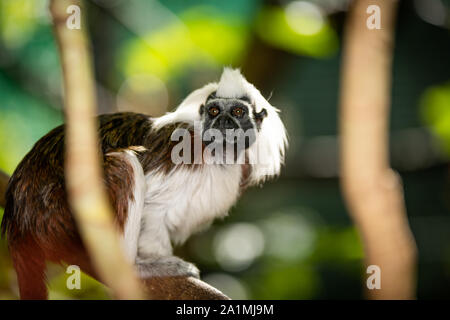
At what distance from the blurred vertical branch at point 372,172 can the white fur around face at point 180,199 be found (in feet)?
2.01

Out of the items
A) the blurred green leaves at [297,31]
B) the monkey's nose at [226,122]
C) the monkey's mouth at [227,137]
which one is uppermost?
the blurred green leaves at [297,31]

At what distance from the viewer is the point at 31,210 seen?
1543 mm

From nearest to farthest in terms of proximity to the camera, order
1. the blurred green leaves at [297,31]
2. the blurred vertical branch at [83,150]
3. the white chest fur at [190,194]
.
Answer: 1. the blurred vertical branch at [83,150]
2. the white chest fur at [190,194]
3. the blurred green leaves at [297,31]

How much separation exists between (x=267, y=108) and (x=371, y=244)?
0.84 metres

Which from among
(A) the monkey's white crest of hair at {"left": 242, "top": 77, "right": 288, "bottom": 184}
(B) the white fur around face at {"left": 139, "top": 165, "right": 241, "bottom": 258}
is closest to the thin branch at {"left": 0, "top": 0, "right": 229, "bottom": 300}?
(B) the white fur around face at {"left": 139, "top": 165, "right": 241, "bottom": 258}

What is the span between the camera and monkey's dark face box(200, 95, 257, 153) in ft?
5.65

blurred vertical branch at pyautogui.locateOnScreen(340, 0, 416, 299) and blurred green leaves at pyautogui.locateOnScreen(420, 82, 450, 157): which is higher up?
blurred green leaves at pyautogui.locateOnScreen(420, 82, 450, 157)

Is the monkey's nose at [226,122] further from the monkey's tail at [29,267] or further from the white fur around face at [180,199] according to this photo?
the monkey's tail at [29,267]

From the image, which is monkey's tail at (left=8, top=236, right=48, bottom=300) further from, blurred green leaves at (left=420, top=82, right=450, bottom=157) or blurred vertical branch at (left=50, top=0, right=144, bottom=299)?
blurred green leaves at (left=420, top=82, right=450, bottom=157)

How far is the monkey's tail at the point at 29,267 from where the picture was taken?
1522mm

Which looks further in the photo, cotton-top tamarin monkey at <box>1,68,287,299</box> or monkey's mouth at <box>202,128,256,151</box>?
monkey's mouth at <box>202,128,256,151</box>

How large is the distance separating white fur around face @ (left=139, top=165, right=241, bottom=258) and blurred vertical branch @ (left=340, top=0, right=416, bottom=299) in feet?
2.01

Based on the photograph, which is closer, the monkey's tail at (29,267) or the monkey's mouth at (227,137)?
the monkey's tail at (29,267)

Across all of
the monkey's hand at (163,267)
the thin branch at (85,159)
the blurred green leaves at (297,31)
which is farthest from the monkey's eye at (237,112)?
the thin branch at (85,159)
